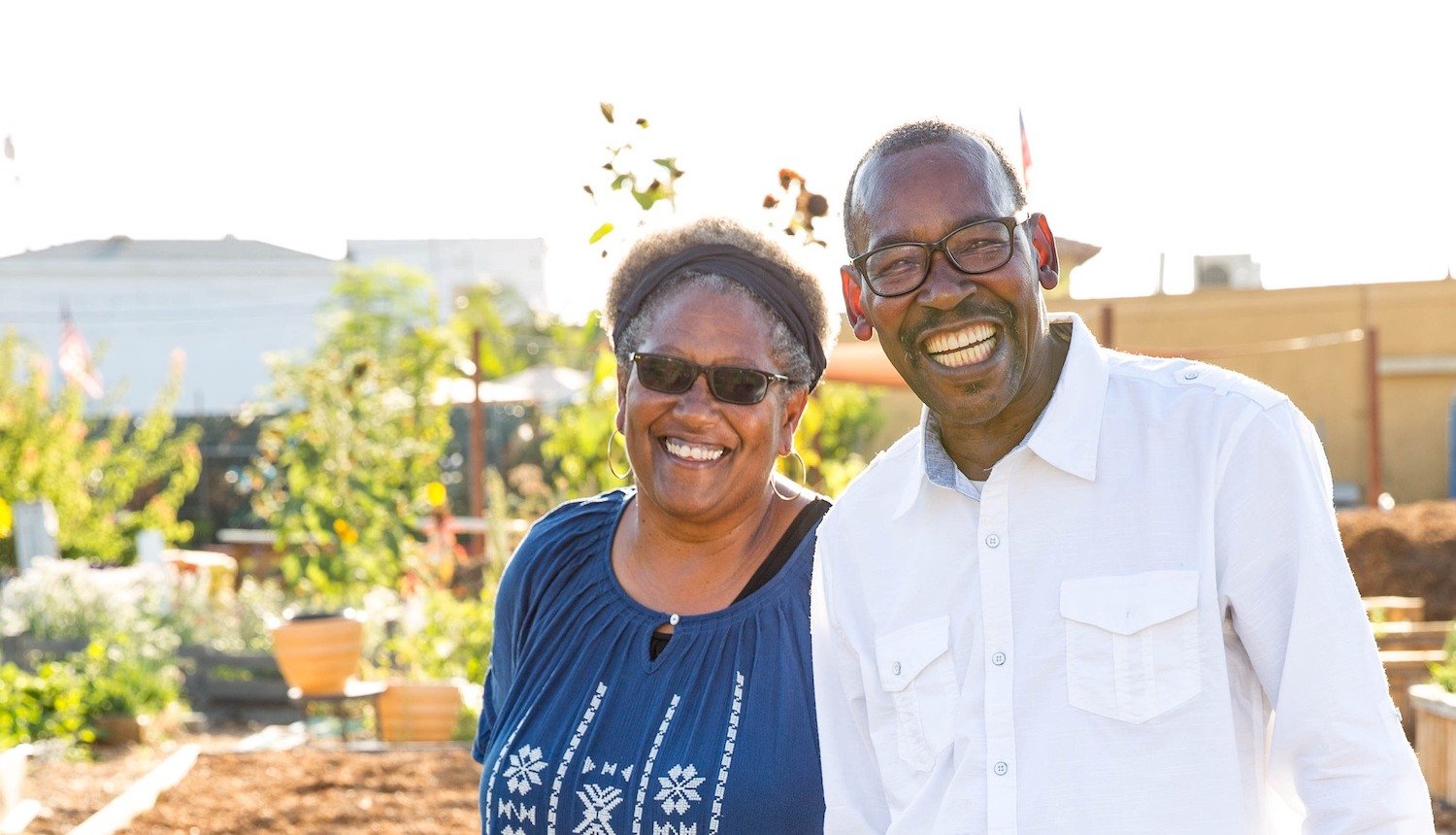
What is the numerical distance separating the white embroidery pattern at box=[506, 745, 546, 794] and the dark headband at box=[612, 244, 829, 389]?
2.93ft

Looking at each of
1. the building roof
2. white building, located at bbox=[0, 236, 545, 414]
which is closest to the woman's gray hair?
white building, located at bbox=[0, 236, 545, 414]

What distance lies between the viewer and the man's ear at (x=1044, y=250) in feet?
6.78

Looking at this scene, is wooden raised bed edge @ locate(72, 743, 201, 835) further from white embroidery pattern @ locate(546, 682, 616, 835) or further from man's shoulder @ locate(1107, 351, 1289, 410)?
man's shoulder @ locate(1107, 351, 1289, 410)

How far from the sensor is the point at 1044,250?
6.84 ft

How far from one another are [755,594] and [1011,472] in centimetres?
97

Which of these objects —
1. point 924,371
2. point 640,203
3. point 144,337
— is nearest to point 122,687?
point 640,203

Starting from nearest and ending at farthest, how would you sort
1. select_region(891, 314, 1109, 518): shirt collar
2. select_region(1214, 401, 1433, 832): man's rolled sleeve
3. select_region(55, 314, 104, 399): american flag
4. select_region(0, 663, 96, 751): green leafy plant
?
1. select_region(1214, 401, 1433, 832): man's rolled sleeve
2. select_region(891, 314, 1109, 518): shirt collar
3. select_region(0, 663, 96, 751): green leafy plant
4. select_region(55, 314, 104, 399): american flag

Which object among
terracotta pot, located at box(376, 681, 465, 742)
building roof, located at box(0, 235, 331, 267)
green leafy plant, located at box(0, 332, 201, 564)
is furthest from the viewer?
building roof, located at box(0, 235, 331, 267)

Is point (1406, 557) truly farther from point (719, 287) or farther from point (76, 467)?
point (76, 467)

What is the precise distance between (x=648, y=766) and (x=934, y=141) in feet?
4.18

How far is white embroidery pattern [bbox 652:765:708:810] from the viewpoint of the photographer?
2.57 meters

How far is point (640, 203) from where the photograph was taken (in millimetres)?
4293

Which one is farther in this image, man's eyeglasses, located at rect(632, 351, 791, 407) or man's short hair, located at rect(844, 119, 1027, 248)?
man's eyeglasses, located at rect(632, 351, 791, 407)

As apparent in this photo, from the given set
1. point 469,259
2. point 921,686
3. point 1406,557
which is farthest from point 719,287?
point 469,259
